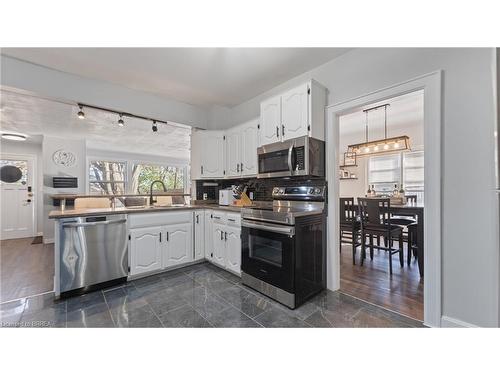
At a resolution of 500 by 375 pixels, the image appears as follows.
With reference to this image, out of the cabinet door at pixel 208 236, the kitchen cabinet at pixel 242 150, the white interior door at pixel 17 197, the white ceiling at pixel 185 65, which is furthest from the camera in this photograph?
the white interior door at pixel 17 197

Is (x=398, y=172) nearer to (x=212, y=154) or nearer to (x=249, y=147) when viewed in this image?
(x=249, y=147)

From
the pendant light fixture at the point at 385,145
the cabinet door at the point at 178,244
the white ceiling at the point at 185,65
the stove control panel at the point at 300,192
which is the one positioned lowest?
the cabinet door at the point at 178,244

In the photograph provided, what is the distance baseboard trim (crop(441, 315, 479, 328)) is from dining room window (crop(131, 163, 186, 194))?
7492 mm

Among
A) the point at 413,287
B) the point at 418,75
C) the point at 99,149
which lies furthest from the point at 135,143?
the point at 413,287

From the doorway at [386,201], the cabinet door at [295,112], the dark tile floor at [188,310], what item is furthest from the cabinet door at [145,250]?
the doorway at [386,201]

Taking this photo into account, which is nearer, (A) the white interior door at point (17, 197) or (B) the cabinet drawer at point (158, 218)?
(B) the cabinet drawer at point (158, 218)

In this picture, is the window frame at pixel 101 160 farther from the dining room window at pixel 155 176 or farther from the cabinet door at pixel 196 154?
the cabinet door at pixel 196 154

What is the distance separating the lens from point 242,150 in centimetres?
301

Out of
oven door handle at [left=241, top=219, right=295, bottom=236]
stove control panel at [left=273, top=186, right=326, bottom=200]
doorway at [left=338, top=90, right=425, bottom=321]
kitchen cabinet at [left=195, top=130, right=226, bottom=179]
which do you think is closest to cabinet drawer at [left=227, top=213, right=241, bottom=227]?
oven door handle at [left=241, top=219, right=295, bottom=236]

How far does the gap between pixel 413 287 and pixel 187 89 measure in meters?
3.65

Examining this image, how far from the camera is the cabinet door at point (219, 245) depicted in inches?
109

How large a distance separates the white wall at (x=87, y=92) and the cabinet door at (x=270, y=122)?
1458 millimetres

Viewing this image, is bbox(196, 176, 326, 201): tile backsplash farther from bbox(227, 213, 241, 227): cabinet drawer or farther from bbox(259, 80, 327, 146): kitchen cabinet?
bbox(227, 213, 241, 227): cabinet drawer
